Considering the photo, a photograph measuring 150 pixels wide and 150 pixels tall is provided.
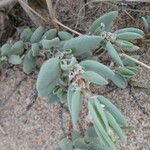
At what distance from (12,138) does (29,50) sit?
298mm

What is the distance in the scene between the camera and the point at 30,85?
1.32 metres

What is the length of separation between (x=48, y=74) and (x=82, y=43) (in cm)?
12

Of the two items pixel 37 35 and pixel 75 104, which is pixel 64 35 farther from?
pixel 75 104

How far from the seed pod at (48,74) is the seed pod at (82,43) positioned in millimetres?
79

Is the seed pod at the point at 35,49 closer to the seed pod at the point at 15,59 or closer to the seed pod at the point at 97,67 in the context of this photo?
the seed pod at the point at 15,59

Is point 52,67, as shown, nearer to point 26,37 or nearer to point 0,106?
point 26,37

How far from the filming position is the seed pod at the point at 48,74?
0.88 meters

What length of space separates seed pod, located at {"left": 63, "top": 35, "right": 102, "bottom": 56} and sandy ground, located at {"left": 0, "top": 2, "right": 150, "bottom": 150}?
12.5 inches

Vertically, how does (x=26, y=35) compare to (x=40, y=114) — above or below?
above

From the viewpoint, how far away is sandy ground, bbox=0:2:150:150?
1.25 m

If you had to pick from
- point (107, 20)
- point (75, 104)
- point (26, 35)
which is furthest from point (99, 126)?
point (26, 35)

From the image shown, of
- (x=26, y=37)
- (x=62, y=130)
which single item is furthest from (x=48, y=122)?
(x=26, y=37)

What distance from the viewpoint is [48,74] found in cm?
88

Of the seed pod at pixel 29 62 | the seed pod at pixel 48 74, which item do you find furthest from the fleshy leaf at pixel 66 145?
the seed pod at pixel 29 62
